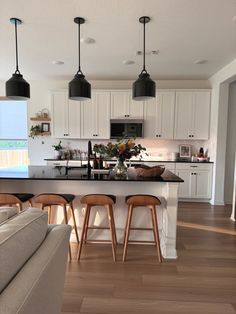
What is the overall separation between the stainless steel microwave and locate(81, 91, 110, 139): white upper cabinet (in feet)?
0.46

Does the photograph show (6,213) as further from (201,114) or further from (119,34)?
(201,114)

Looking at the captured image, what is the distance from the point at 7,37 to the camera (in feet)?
10.1

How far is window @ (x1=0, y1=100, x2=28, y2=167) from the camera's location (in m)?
5.50

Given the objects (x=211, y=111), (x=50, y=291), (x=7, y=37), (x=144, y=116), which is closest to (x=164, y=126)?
(x=144, y=116)

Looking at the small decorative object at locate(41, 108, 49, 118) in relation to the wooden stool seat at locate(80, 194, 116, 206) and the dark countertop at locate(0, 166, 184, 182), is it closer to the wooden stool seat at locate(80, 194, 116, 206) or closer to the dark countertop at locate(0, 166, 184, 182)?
the dark countertop at locate(0, 166, 184, 182)

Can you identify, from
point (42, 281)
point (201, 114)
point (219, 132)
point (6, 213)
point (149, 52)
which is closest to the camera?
point (42, 281)

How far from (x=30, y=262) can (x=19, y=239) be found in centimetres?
12

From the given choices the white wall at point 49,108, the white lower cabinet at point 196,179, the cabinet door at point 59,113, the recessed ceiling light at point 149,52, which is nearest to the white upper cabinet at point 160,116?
the white wall at point 49,108

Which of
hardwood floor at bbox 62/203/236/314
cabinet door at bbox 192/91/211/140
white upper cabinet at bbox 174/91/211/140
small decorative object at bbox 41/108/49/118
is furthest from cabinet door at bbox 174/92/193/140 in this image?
small decorative object at bbox 41/108/49/118

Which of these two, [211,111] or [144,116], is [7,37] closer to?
[144,116]

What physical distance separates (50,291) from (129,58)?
12.0ft

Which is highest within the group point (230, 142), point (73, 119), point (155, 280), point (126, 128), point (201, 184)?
point (73, 119)

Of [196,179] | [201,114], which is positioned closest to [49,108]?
[201,114]

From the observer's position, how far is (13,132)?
5562mm
